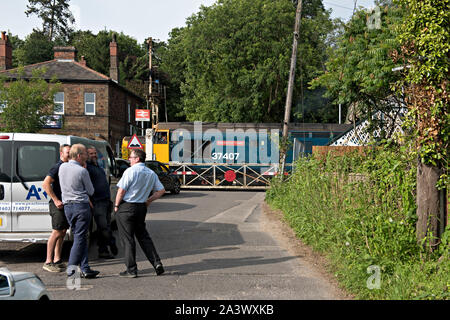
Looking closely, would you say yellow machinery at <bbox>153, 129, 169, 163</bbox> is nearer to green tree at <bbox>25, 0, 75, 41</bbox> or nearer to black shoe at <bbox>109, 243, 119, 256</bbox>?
black shoe at <bbox>109, 243, 119, 256</bbox>

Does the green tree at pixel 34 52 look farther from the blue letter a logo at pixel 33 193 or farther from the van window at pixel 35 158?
the blue letter a logo at pixel 33 193

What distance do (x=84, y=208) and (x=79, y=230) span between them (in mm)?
317

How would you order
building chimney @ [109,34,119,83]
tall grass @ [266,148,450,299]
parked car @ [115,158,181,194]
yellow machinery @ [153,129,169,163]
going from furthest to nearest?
building chimney @ [109,34,119,83]
yellow machinery @ [153,129,169,163]
parked car @ [115,158,181,194]
tall grass @ [266,148,450,299]

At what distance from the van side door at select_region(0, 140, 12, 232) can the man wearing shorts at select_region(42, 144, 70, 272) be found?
0.83 meters

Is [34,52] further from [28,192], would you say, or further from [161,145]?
[28,192]

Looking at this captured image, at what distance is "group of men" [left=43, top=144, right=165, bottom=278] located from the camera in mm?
6785

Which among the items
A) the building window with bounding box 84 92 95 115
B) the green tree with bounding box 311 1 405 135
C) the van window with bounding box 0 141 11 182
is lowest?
the van window with bounding box 0 141 11 182

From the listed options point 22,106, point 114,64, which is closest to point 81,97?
point 114,64

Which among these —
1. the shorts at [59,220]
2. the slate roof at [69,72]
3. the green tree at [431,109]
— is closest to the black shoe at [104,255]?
the shorts at [59,220]

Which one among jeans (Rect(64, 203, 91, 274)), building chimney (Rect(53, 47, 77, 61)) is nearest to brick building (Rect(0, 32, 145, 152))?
building chimney (Rect(53, 47, 77, 61))

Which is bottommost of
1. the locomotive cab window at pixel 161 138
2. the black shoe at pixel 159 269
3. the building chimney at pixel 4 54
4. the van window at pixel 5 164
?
the black shoe at pixel 159 269

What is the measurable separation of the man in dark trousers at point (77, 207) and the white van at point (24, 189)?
3.24 feet

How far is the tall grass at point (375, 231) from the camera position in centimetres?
563

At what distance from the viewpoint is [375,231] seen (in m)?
6.74
